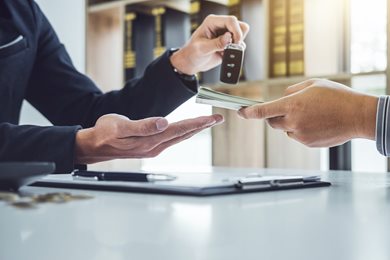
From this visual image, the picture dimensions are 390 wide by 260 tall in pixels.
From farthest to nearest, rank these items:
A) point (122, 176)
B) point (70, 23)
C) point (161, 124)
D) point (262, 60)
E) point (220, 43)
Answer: point (70, 23), point (262, 60), point (220, 43), point (161, 124), point (122, 176)

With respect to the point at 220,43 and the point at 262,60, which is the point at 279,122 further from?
the point at 262,60

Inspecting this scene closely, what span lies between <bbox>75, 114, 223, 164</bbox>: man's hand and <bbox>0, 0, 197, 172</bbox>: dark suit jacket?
0.39 meters

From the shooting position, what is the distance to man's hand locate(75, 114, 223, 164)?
0.89 m

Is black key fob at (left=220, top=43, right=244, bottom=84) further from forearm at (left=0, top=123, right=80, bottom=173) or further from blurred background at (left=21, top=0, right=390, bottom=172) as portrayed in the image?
Answer: blurred background at (left=21, top=0, right=390, bottom=172)

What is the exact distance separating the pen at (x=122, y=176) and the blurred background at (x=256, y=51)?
833mm

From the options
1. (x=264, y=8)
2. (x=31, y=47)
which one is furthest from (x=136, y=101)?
(x=264, y=8)

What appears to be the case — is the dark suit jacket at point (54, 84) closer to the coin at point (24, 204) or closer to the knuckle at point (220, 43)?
the knuckle at point (220, 43)

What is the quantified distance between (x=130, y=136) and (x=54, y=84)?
2.59ft

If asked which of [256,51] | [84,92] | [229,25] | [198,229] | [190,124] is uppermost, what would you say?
[256,51]

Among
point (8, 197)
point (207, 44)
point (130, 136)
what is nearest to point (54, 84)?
point (207, 44)

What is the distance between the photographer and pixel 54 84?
1631 mm

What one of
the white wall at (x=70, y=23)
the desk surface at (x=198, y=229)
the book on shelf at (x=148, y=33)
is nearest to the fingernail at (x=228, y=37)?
the desk surface at (x=198, y=229)

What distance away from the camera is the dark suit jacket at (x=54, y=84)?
1.41 m

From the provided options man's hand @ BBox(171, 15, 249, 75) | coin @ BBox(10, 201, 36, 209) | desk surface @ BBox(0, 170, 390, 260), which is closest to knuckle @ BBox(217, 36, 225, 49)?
man's hand @ BBox(171, 15, 249, 75)
